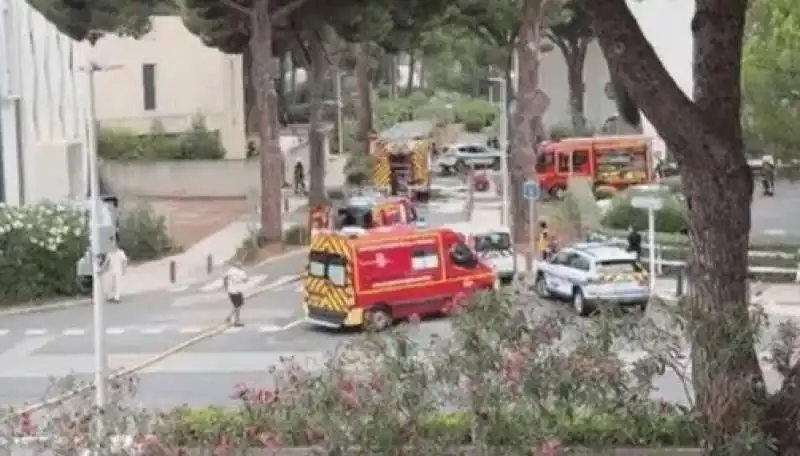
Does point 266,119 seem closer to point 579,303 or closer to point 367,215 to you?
point 367,215

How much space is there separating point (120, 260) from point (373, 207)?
367 inches

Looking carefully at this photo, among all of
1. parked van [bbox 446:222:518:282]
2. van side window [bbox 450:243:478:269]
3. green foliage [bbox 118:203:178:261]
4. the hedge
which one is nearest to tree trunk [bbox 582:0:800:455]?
the hedge

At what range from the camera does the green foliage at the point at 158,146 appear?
55.6 metres

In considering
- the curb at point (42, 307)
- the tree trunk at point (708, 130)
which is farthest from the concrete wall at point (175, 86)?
the tree trunk at point (708, 130)

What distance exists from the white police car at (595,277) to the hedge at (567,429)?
15.2 metres

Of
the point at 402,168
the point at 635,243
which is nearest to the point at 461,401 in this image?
the point at 635,243

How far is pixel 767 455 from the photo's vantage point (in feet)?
35.4

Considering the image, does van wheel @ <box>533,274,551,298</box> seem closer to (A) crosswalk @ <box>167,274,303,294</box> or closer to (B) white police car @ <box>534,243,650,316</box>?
(B) white police car @ <box>534,243,650,316</box>

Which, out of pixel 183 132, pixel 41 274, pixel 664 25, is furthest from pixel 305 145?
pixel 41 274

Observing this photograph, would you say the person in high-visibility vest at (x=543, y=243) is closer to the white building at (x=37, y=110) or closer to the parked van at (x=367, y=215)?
the parked van at (x=367, y=215)

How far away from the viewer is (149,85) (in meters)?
58.3

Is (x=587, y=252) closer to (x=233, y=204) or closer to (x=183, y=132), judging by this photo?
(x=233, y=204)

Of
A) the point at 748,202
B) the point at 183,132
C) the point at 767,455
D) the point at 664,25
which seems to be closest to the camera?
the point at 767,455

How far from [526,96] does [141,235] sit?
427 inches
